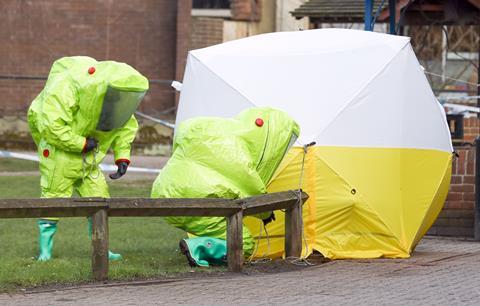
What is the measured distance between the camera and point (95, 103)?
11.6m

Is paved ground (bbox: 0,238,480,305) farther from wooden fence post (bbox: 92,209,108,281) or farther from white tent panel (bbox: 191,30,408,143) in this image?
white tent panel (bbox: 191,30,408,143)

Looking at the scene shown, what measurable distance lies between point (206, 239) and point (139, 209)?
1068mm

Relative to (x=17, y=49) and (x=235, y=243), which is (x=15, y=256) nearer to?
(x=235, y=243)

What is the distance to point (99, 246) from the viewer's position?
1029cm

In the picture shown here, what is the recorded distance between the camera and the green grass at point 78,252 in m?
10.4

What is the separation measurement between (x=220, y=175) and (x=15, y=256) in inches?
85.2

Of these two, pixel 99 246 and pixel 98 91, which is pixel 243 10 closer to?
pixel 98 91

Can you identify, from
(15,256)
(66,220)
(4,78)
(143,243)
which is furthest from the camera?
(4,78)

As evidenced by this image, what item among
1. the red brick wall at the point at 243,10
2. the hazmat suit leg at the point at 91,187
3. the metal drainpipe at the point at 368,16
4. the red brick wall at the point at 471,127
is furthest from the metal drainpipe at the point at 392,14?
the red brick wall at the point at 243,10

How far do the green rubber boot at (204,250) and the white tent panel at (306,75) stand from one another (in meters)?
1.44

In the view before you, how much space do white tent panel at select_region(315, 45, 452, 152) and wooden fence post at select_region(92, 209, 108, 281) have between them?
268 centimetres

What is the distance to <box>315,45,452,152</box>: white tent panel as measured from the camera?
484 inches

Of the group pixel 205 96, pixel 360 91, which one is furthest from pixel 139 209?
pixel 360 91

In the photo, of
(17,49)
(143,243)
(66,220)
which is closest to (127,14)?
(17,49)
